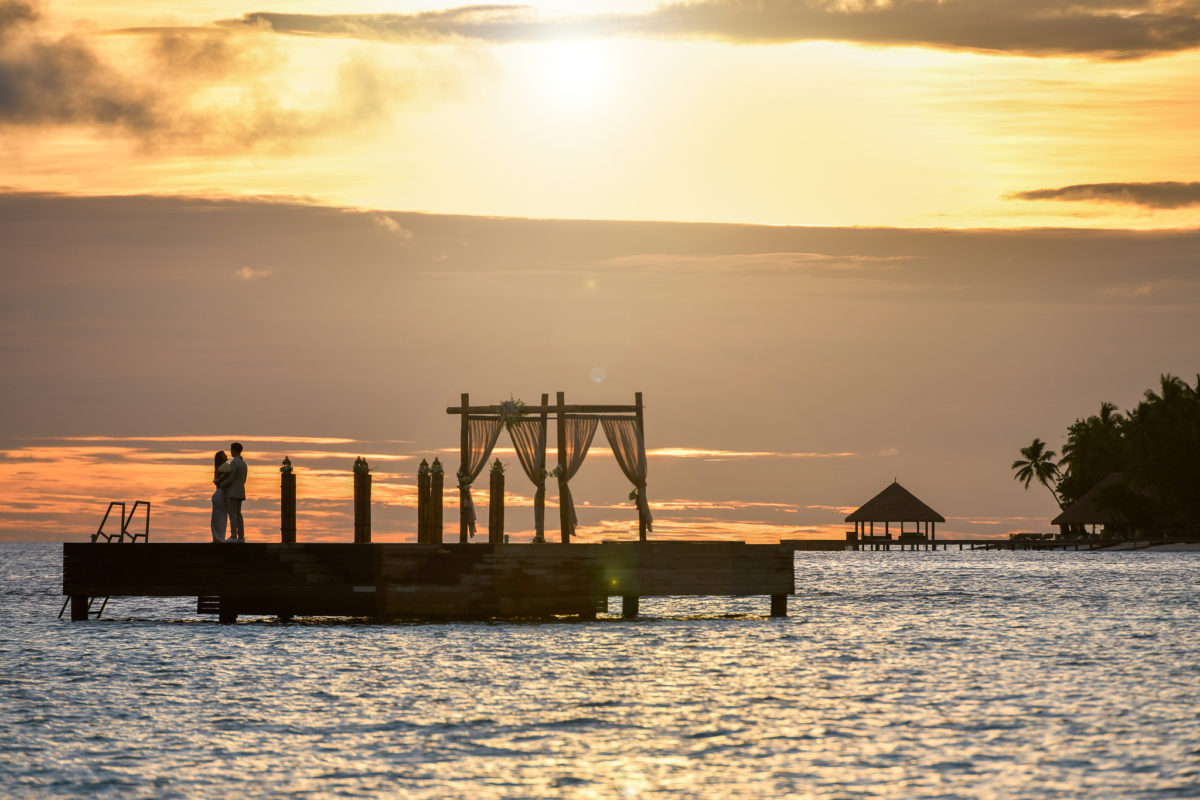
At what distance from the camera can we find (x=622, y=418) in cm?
3762

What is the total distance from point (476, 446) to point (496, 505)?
70.8 inches

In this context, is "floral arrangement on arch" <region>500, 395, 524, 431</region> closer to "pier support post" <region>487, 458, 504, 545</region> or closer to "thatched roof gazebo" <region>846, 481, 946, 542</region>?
"pier support post" <region>487, 458, 504, 545</region>

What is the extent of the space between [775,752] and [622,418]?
18.5 m

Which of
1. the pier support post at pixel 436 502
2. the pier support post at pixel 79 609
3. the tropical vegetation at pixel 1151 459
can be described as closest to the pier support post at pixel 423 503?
the pier support post at pixel 436 502

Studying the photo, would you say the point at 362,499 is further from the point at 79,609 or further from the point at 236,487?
the point at 79,609

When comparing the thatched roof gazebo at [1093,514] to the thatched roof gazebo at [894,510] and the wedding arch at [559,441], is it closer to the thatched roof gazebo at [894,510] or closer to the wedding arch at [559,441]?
the thatched roof gazebo at [894,510]

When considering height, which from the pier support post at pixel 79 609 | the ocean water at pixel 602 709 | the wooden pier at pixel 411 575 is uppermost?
the wooden pier at pixel 411 575

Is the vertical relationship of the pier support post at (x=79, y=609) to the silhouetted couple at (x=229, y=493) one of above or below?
below

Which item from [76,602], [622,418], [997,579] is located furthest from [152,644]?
[997,579]

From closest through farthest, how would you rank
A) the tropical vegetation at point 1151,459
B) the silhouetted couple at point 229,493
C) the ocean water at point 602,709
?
the ocean water at point 602,709
the silhouetted couple at point 229,493
the tropical vegetation at point 1151,459

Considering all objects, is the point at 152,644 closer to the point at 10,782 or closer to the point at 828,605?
the point at 10,782

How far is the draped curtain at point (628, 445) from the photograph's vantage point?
3750 centimetres

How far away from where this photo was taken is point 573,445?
3788 cm

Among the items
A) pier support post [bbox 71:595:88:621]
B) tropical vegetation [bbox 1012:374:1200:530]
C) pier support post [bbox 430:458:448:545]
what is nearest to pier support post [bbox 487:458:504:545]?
pier support post [bbox 430:458:448:545]
